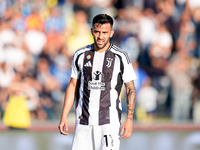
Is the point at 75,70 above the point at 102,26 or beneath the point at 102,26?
beneath

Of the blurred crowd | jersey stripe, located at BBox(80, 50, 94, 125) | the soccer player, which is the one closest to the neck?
the soccer player

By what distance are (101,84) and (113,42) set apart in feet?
23.8

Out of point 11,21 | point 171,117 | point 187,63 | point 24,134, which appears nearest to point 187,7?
point 187,63

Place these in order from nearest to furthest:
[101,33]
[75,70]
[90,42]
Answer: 1. [101,33]
2. [75,70]
3. [90,42]

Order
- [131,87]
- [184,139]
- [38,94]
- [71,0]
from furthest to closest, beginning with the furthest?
[71,0] → [38,94] → [184,139] → [131,87]

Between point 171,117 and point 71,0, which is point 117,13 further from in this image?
point 171,117

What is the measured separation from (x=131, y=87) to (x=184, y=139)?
5565 millimetres

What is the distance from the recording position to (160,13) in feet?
40.5

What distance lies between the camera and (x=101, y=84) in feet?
16.4

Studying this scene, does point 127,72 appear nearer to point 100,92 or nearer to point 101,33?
point 100,92

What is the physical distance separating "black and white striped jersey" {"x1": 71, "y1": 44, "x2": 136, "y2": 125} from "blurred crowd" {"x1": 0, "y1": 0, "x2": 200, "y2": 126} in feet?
21.5

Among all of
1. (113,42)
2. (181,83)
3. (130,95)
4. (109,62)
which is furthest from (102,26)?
(181,83)

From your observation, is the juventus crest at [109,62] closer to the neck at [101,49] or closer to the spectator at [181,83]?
the neck at [101,49]

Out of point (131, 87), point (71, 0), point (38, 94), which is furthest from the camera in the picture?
point (71, 0)
